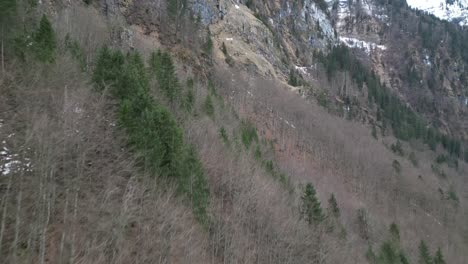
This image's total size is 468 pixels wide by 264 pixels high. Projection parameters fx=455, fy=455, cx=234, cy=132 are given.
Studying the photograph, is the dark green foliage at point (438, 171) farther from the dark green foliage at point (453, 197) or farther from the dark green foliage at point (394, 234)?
the dark green foliage at point (394, 234)

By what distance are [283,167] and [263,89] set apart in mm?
28388

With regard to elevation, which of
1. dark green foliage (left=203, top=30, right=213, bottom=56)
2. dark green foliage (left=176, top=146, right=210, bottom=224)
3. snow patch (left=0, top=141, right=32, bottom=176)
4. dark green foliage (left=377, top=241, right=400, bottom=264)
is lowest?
dark green foliage (left=377, top=241, right=400, bottom=264)

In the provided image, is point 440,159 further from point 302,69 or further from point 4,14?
point 4,14

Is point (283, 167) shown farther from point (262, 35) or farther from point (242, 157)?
point (262, 35)

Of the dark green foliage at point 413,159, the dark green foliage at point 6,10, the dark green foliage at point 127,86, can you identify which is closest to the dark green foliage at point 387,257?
the dark green foliage at point 127,86

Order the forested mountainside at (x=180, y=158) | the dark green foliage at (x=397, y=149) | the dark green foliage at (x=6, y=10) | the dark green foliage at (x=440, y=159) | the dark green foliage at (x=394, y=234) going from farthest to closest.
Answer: the dark green foliage at (x=440, y=159), the dark green foliage at (x=397, y=149), the dark green foliage at (x=394, y=234), the dark green foliage at (x=6, y=10), the forested mountainside at (x=180, y=158)

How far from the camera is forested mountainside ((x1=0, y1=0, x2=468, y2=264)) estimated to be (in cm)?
1778

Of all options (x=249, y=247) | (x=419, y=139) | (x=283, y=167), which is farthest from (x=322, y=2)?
(x=249, y=247)

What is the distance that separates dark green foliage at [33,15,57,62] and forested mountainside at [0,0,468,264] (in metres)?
0.11

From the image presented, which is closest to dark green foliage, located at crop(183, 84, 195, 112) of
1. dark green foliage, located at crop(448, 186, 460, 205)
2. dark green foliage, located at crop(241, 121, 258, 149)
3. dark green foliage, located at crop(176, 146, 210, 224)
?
dark green foliage, located at crop(241, 121, 258, 149)

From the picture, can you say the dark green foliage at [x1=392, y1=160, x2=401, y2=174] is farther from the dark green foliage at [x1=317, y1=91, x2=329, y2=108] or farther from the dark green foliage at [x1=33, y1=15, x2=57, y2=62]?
the dark green foliage at [x1=33, y1=15, x2=57, y2=62]

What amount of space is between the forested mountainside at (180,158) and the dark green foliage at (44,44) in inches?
4.4

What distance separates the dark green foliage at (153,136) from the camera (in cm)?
2559

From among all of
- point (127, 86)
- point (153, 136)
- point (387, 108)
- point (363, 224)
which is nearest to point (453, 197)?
point (363, 224)
